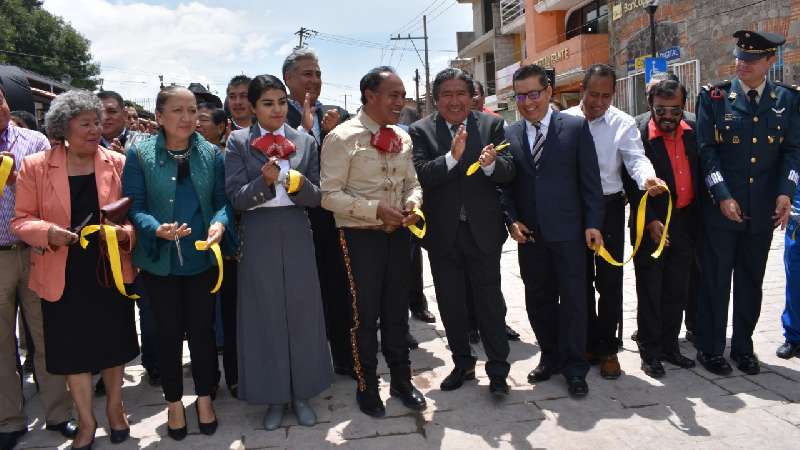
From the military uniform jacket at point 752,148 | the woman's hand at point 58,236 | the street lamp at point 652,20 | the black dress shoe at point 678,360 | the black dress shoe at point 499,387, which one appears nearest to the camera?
the woman's hand at point 58,236

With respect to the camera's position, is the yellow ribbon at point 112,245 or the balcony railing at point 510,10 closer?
the yellow ribbon at point 112,245

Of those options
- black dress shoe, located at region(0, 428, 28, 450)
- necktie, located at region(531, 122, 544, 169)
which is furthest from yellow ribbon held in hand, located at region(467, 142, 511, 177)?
black dress shoe, located at region(0, 428, 28, 450)

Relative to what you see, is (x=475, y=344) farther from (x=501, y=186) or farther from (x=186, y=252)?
(x=186, y=252)

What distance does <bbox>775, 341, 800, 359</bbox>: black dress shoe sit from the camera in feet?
13.8

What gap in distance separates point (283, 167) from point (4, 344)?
6.48 feet

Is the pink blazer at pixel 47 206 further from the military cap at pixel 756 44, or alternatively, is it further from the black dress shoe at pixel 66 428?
the military cap at pixel 756 44

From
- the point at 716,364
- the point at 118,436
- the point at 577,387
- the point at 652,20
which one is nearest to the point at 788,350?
the point at 716,364

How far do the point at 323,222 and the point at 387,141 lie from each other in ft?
3.02

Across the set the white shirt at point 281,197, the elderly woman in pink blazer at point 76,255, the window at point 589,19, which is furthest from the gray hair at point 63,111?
the window at point 589,19

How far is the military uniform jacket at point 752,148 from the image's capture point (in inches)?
155

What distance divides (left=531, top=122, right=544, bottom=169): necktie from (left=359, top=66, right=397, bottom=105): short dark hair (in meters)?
1.04

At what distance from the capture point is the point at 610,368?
4047 mm

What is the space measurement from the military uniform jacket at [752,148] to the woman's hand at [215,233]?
3185 millimetres

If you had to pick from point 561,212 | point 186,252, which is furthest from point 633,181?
point 186,252
